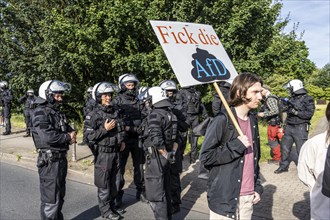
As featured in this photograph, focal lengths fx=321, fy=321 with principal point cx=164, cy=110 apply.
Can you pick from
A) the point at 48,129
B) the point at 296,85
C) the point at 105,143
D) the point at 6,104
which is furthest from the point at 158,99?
the point at 6,104

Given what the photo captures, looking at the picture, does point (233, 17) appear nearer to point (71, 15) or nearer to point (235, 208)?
point (71, 15)

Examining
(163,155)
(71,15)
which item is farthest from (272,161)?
(71,15)

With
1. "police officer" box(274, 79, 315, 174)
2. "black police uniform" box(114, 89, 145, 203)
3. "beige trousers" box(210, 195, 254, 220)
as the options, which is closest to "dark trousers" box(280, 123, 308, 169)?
"police officer" box(274, 79, 315, 174)

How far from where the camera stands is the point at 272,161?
823 centimetres

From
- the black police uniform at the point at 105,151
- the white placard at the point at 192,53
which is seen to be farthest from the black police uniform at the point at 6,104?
the white placard at the point at 192,53

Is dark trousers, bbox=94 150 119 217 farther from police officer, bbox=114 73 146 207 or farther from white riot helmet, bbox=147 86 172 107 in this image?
white riot helmet, bbox=147 86 172 107

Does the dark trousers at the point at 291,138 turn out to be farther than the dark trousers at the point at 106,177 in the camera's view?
Yes

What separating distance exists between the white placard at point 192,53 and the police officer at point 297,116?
396 centimetres

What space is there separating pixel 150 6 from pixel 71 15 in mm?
3694

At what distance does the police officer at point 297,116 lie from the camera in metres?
6.76

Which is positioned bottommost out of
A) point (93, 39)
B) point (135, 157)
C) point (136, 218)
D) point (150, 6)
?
point (136, 218)

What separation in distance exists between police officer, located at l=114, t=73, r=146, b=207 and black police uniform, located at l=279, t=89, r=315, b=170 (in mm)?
3303

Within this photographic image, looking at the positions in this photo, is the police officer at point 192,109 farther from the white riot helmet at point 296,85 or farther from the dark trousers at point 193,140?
the white riot helmet at point 296,85

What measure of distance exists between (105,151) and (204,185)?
8.21 feet
